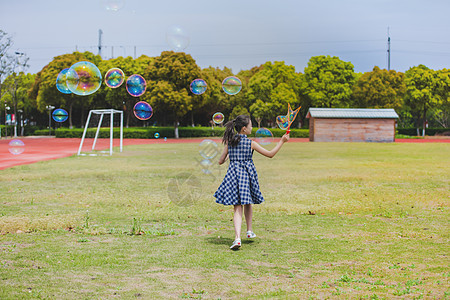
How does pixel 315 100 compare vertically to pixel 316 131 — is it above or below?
above

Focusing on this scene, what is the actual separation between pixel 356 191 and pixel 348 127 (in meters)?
36.4

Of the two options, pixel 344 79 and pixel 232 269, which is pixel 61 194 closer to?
pixel 232 269

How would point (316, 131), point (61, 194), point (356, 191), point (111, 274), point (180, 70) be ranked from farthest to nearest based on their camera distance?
point (180, 70), point (316, 131), point (356, 191), point (61, 194), point (111, 274)

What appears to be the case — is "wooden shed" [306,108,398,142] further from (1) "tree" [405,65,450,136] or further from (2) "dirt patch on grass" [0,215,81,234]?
(2) "dirt patch on grass" [0,215,81,234]

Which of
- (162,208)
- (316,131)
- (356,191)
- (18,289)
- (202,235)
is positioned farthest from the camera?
(316,131)

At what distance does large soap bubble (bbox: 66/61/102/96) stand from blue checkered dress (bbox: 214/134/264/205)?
9.69 meters

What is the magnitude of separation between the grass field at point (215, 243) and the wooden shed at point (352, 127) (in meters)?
34.2

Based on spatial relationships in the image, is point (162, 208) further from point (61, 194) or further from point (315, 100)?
point (315, 100)

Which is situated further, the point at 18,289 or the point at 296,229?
the point at 296,229

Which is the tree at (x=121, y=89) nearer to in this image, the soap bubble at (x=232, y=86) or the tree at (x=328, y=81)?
the tree at (x=328, y=81)

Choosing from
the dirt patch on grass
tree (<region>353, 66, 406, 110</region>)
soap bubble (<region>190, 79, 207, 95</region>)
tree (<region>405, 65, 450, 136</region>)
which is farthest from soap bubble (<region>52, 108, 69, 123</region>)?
tree (<region>405, 65, 450, 136</region>)

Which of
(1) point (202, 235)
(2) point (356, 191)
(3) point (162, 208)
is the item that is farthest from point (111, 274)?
(2) point (356, 191)

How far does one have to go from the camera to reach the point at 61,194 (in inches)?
444

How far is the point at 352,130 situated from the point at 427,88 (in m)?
22.6
